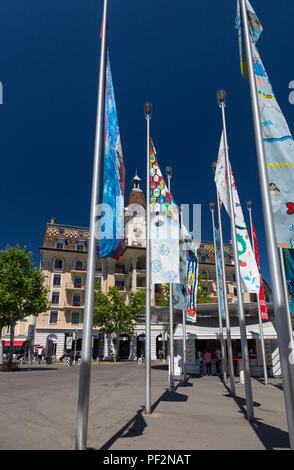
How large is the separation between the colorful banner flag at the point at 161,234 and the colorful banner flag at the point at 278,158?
4.93 meters

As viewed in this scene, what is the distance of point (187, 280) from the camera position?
1566 centimetres

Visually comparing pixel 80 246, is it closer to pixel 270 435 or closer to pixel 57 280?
pixel 57 280

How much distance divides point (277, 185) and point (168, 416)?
21.6ft

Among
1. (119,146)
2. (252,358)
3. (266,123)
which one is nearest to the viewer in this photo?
(266,123)

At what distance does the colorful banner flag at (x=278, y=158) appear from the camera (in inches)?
213

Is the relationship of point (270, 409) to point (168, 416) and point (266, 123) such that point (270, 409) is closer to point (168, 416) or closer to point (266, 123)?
point (168, 416)

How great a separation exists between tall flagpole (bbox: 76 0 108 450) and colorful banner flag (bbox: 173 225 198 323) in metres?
8.99

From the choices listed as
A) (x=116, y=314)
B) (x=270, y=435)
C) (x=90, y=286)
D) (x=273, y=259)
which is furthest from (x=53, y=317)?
(x=273, y=259)

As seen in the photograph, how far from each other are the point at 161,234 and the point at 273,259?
5936mm

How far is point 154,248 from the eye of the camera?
33.6ft

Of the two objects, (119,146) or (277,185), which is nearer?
(277,185)

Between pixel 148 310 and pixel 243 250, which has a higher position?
pixel 243 250

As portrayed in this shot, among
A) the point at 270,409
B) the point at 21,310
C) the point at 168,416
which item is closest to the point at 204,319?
the point at 21,310
